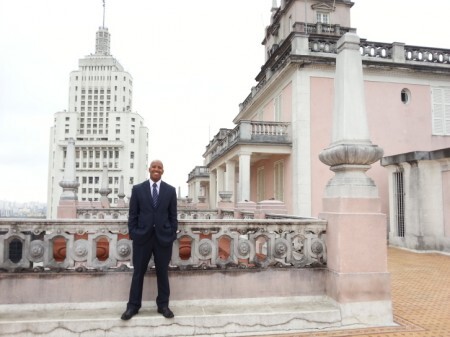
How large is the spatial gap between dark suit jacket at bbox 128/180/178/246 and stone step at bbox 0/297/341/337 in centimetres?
90

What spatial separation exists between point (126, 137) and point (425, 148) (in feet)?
299

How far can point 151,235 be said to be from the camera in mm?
4305

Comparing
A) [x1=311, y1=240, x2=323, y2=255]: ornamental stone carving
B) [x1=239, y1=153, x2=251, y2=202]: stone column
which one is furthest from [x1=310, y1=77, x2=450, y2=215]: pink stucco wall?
[x1=311, y1=240, x2=323, y2=255]: ornamental stone carving

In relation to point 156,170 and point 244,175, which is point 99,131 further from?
point 156,170

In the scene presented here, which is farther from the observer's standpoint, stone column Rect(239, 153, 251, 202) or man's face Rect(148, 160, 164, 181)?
stone column Rect(239, 153, 251, 202)

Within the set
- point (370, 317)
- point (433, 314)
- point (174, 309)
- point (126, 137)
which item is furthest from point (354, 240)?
point (126, 137)

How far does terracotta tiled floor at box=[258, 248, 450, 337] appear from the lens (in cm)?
446

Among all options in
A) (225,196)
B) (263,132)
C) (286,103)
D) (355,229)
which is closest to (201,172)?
(263,132)

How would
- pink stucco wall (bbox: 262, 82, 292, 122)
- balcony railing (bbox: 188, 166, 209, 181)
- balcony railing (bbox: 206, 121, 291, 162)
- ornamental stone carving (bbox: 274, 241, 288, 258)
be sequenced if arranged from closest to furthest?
ornamental stone carving (bbox: 274, 241, 288, 258) → balcony railing (bbox: 206, 121, 291, 162) → pink stucco wall (bbox: 262, 82, 292, 122) → balcony railing (bbox: 188, 166, 209, 181)

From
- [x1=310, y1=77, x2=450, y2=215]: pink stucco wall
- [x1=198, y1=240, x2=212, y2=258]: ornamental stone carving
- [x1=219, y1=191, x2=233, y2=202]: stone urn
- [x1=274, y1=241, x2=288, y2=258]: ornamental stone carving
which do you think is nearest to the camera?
[x1=198, y1=240, x2=212, y2=258]: ornamental stone carving

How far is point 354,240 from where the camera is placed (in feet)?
15.5

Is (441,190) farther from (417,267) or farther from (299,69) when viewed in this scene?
(299,69)

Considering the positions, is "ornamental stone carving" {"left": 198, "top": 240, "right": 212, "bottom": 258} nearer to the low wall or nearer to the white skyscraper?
the low wall

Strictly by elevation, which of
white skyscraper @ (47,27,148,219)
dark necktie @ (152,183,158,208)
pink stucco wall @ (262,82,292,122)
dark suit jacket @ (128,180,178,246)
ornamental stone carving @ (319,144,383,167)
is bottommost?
dark suit jacket @ (128,180,178,246)
